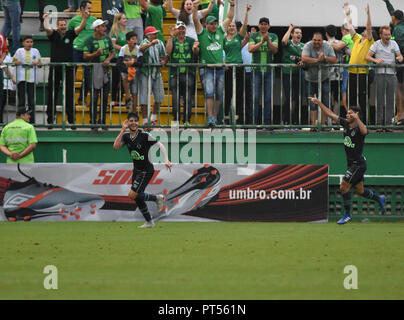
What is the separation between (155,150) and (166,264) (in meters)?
7.01

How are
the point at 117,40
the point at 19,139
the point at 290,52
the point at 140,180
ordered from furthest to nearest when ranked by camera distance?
the point at 117,40 → the point at 290,52 → the point at 19,139 → the point at 140,180

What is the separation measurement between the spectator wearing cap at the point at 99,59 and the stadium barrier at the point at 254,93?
25 mm

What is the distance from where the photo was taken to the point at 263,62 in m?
19.0

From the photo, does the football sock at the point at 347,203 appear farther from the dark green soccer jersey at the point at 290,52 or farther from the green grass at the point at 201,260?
the dark green soccer jersey at the point at 290,52

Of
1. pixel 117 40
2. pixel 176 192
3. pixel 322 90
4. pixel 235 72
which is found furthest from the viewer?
pixel 117 40

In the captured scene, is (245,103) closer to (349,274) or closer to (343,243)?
(343,243)

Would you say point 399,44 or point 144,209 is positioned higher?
point 399,44

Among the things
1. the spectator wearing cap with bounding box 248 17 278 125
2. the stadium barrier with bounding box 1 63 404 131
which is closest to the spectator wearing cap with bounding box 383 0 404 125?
the stadium barrier with bounding box 1 63 404 131

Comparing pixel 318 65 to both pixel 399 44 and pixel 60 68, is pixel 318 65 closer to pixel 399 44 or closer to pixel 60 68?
pixel 399 44

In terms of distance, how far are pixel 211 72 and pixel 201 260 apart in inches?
296

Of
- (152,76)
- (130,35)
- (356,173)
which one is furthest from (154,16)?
(356,173)

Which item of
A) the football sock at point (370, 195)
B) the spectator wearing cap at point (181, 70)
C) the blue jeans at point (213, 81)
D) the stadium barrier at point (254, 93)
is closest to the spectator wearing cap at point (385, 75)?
the stadium barrier at point (254, 93)

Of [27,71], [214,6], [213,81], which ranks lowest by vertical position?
[213,81]

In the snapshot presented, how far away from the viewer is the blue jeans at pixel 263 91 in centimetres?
1866
